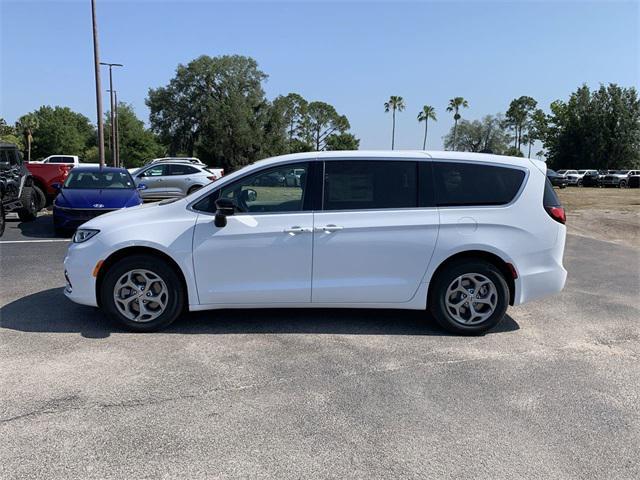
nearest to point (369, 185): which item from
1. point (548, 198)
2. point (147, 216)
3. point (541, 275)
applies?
point (548, 198)

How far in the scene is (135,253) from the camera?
191 inches

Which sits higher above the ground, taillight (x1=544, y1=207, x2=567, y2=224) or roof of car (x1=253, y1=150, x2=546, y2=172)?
roof of car (x1=253, y1=150, x2=546, y2=172)

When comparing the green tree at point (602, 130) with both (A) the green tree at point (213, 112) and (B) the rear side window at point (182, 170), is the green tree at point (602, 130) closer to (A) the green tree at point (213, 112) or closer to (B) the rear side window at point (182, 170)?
(A) the green tree at point (213, 112)

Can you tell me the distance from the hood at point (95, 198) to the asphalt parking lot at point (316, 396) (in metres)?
5.04

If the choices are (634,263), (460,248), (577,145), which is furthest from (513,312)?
(577,145)

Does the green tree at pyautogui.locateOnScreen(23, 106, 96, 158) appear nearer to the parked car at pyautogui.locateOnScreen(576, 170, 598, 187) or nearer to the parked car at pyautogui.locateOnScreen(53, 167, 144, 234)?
the parked car at pyautogui.locateOnScreen(576, 170, 598, 187)

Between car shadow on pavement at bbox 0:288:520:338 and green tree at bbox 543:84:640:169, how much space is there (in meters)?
61.7

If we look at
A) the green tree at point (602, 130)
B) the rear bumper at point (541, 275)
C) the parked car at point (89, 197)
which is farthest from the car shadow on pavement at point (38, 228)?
the green tree at point (602, 130)

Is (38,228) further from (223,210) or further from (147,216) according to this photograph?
(223,210)

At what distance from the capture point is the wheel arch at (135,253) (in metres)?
4.82

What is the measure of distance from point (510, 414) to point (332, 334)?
188 cm

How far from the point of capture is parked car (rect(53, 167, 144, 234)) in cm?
1038

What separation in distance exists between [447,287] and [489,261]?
0.48 meters

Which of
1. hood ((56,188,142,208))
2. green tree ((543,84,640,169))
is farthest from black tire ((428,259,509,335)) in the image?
green tree ((543,84,640,169))
